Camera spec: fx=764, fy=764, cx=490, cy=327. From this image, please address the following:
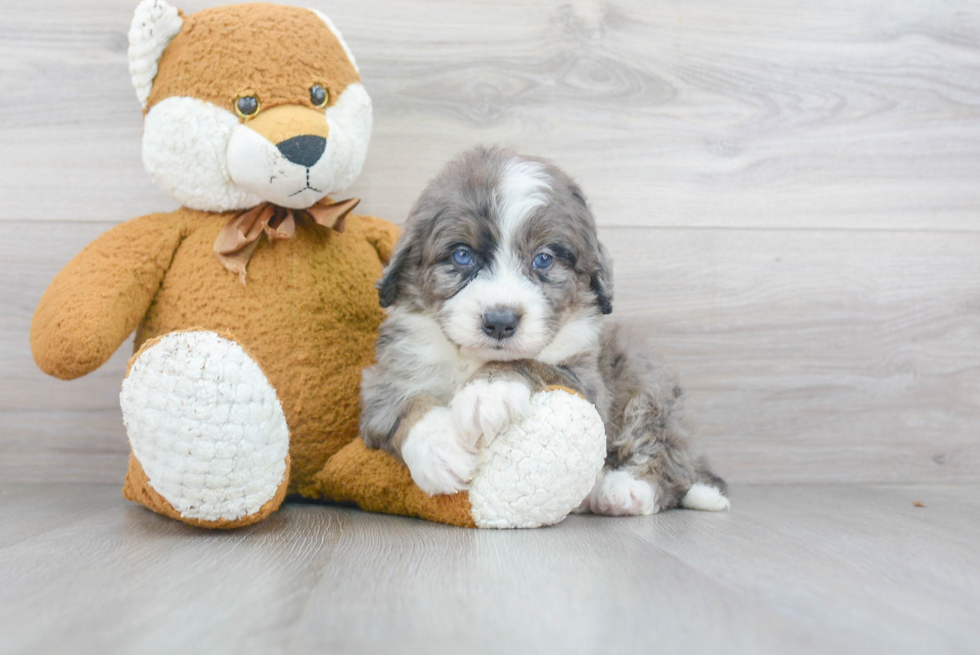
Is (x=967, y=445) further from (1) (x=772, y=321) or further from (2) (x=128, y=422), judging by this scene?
(2) (x=128, y=422)

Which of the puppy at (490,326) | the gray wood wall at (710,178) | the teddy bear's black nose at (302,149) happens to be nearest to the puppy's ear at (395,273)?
the puppy at (490,326)

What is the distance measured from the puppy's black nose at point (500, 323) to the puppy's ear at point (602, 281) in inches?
13.8

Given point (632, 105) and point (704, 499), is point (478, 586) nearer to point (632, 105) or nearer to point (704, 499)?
point (704, 499)

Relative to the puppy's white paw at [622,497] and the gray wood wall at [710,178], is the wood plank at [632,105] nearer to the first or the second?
the gray wood wall at [710,178]

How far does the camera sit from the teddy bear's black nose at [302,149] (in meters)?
1.93

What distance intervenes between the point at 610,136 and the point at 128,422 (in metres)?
1.86

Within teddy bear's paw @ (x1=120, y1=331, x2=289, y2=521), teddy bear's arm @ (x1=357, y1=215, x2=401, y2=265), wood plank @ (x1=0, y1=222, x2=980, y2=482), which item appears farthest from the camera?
wood plank @ (x1=0, y1=222, x2=980, y2=482)

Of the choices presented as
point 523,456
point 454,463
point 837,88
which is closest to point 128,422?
point 454,463

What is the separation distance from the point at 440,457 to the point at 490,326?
0.31 meters

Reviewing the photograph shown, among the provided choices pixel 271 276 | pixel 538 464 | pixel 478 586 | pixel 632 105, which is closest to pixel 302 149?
pixel 271 276

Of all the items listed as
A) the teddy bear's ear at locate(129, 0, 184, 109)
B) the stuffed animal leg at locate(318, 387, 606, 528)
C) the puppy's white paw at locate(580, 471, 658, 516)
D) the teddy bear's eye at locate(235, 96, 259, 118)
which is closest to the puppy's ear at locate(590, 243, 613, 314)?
the stuffed animal leg at locate(318, 387, 606, 528)

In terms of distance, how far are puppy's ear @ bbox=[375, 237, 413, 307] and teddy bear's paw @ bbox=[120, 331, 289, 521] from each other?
0.44 meters

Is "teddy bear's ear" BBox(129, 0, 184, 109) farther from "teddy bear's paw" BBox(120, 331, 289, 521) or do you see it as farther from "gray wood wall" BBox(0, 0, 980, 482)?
"teddy bear's paw" BBox(120, 331, 289, 521)

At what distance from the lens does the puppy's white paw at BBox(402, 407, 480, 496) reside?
1709 millimetres
